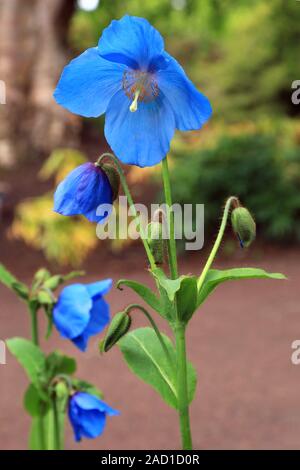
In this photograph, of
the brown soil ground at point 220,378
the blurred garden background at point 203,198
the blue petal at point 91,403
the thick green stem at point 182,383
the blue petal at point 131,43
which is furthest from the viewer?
the blurred garden background at point 203,198

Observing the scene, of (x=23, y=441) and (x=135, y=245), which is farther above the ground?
(x=135, y=245)

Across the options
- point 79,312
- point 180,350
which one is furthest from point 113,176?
point 79,312

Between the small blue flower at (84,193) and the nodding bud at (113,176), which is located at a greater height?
the nodding bud at (113,176)

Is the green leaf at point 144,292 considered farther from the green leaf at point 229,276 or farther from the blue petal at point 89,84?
the blue petal at point 89,84

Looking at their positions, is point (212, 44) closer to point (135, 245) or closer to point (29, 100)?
point (29, 100)

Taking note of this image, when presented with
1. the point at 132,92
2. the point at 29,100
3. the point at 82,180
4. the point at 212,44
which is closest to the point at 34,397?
the point at 82,180

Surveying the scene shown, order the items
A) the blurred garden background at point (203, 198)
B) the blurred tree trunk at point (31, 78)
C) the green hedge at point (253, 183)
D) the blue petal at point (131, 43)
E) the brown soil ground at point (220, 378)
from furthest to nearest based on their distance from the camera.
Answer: the blurred tree trunk at point (31, 78) < the green hedge at point (253, 183) < the blurred garden background at point (203, 198) < the brown soil ground at point (220, 378) < the blue petal at point (131, 43)

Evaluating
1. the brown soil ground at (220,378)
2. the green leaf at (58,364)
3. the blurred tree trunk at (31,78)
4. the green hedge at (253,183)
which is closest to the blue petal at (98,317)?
the green leaf at (58,364)

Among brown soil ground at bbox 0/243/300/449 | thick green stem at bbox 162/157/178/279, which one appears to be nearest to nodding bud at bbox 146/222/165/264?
thick green stem at bbox 162/157/178/279
